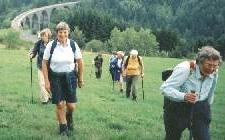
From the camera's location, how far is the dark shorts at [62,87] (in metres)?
11.2

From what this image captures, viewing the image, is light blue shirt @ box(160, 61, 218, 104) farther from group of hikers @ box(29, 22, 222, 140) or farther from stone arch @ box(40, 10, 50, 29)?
stone arch @ box(40, 10, 50, 29)

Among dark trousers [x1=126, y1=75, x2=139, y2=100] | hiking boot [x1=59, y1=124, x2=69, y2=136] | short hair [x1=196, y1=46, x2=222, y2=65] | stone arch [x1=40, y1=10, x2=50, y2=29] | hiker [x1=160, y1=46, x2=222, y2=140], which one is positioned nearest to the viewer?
short hair [x1=196, y1=46, x2=222, y2=65]

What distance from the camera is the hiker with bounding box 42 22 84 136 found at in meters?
11.2

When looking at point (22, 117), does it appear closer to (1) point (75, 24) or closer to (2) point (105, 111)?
(2) point (105, 111)

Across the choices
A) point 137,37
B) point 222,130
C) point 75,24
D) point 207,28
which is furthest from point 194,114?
point 207,28

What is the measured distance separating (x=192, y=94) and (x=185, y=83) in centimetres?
32

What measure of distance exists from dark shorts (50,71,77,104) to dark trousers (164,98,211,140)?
2963 mm

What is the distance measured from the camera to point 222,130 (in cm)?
1597

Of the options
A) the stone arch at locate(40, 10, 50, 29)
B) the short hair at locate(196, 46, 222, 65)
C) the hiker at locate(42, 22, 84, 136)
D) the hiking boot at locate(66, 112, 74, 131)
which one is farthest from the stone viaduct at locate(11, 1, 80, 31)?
the short hair at locate(196, 46, 222, 65)

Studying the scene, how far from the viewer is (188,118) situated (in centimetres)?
886

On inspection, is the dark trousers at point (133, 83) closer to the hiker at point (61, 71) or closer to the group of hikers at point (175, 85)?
the group of hikers at point (175, 85)

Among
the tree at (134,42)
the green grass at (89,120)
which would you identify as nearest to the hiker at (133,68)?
the green grass at (89,120)

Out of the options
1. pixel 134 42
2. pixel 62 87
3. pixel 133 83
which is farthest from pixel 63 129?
pixel 134 42

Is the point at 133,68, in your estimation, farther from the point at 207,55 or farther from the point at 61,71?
the point at 207,55
